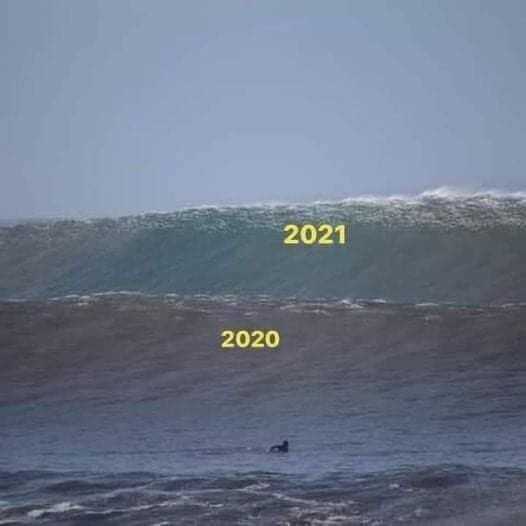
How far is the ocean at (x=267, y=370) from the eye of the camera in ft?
34.1

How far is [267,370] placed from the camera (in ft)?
41.5

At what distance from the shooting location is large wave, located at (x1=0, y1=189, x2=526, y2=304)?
533 inches

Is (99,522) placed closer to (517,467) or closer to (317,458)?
(317,458)

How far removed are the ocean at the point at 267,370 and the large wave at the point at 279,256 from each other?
31 mm

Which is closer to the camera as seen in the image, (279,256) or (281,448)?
(281,448)

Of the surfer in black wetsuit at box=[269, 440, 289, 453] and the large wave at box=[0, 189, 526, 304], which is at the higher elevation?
the large wave at box=[0, 189, 526, 304]

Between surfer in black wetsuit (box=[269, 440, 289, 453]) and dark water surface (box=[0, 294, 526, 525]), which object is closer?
dark water surface (box=[0, 294, 526, 525])

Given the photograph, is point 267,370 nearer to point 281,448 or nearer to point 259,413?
point 259,413

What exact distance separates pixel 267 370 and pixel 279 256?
93.7 inches

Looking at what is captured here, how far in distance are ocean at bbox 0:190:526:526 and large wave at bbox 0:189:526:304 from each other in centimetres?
3

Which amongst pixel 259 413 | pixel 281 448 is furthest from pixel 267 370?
pixel 281 448

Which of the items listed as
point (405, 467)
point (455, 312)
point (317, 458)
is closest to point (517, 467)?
point (405, 467)

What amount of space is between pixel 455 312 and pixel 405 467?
299 cm

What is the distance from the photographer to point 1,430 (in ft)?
40.5
